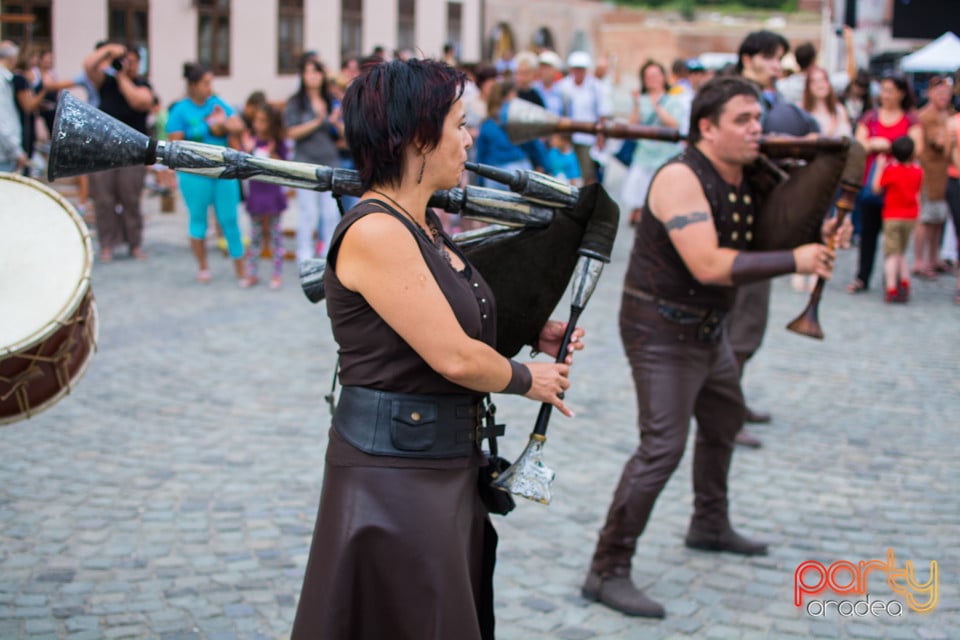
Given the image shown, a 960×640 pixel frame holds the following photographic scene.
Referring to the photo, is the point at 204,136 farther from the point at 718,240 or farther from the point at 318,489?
the point at 718,240

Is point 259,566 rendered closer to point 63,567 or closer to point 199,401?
point 63,567

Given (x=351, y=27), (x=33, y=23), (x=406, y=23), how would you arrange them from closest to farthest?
(x=33, y=23) → (x=351, y=27) → (x=406, y=23)

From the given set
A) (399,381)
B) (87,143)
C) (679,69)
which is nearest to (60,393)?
(87,143)

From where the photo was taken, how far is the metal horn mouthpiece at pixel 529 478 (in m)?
2.86

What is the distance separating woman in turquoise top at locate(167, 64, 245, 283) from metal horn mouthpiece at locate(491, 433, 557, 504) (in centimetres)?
724

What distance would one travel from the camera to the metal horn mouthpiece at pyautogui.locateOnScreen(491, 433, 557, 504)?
2.86m

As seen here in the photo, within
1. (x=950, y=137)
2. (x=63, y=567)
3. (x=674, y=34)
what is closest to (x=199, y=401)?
(x=63, y=567)

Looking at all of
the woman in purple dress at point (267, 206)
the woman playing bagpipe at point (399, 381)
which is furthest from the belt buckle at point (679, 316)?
the woman in purple dress at point (267, 206)

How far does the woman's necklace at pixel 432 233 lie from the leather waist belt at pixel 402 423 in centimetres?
35

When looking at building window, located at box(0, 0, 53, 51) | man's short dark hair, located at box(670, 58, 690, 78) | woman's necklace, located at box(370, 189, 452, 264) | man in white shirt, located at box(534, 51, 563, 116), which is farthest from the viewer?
building window, located at box(0, 0, 53, 51)

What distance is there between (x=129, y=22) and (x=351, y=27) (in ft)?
26.7

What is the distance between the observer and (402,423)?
2.59 metres

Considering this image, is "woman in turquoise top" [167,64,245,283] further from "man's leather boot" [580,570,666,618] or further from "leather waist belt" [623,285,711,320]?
"man's leather boot" [580,570,666,618]

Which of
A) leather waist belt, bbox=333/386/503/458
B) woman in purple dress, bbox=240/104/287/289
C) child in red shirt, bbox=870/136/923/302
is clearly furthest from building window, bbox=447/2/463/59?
leather waist belt, bbox=333/386/503/458
